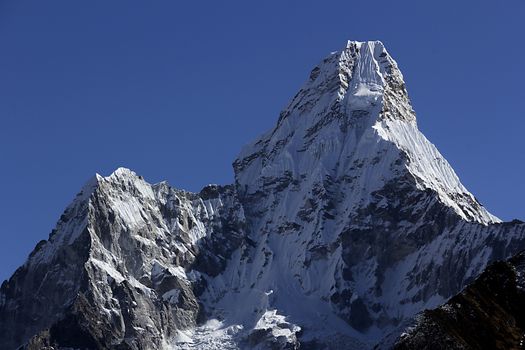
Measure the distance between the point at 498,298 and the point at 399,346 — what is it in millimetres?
2796

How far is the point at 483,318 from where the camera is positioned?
34.2 meters

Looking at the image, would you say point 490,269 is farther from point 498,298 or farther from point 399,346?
point 399,346

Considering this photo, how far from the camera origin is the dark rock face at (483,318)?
112 feet

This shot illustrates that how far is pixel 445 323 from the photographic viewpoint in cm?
3472

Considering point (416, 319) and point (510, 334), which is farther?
point (416, 319)

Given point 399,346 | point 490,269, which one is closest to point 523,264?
point 490,269

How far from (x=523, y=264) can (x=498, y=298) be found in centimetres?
127

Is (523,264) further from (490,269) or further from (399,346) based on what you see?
(399,346)

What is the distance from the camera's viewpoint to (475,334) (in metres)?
34.2

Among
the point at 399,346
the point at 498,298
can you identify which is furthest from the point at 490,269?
the point at 399,346

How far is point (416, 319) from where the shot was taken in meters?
36.4

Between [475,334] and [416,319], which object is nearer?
[475,334]

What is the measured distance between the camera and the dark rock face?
34.1 m

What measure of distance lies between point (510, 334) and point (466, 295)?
4.70ft
